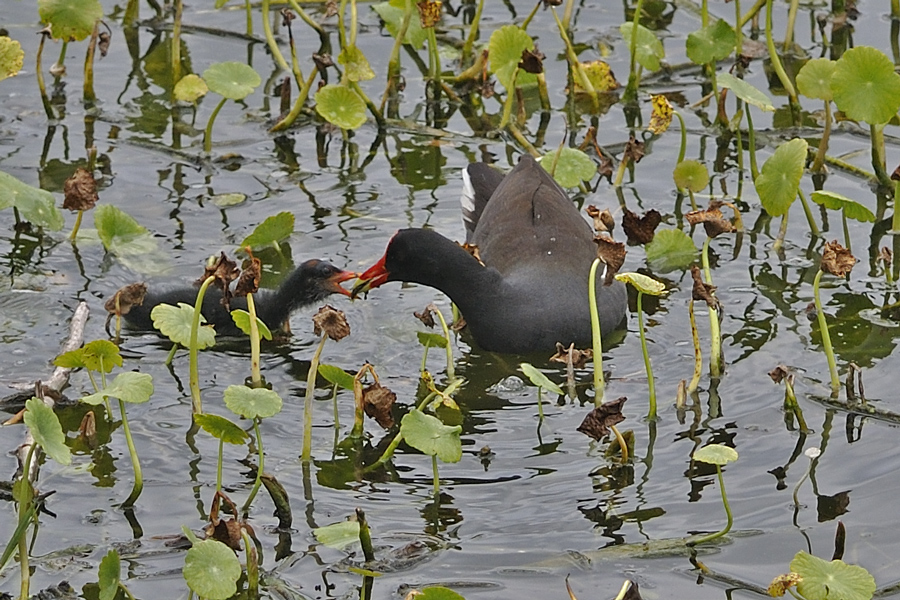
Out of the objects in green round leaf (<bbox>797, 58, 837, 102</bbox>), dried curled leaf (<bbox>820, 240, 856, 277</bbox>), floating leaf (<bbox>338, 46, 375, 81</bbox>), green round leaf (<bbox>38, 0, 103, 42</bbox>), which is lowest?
dried curled leaf (<bbox>820, 240, 856, 277</bbox>)

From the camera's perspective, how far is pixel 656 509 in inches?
148

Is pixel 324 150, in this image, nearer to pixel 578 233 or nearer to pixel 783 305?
pixel 578 233

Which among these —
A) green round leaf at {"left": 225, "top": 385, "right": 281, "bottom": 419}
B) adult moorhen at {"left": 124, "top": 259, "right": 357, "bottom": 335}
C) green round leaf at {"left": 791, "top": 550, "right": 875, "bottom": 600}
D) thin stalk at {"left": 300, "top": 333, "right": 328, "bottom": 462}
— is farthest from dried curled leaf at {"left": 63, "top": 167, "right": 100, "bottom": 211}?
green round leaf at {"left": 791, "top": 550, "right": 875, "bottom": 600}

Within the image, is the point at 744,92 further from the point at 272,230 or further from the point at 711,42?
the point at 272,230

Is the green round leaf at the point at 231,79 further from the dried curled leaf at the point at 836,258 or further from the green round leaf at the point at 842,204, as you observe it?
the dried curled leaf at the point at 836,258

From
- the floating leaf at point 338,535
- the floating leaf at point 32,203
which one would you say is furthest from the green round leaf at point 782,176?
the floating leaf at point 32,203

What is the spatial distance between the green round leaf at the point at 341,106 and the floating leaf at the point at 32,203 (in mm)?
1353

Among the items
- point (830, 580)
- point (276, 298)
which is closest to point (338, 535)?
point (830, 580)

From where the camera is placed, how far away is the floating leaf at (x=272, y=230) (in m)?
4.94

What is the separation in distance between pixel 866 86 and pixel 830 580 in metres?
2.47

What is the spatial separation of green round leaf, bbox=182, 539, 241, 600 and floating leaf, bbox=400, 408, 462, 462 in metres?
0.69

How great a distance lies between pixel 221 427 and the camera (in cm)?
352

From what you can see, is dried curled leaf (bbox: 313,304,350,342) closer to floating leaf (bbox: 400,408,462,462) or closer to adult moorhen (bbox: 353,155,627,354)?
floating leaf (bbox: 400,408,462,462)

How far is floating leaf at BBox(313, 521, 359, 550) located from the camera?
3312 millimetres
